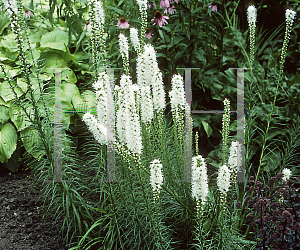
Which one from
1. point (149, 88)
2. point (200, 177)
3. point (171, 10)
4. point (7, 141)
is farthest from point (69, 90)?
point (200, 177)

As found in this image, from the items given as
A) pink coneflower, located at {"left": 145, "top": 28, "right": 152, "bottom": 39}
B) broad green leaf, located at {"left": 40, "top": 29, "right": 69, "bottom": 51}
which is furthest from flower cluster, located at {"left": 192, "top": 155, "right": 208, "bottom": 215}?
broad green leaf, located at {"left": 40, "top": 29, "right": 69, "bottom": 51}

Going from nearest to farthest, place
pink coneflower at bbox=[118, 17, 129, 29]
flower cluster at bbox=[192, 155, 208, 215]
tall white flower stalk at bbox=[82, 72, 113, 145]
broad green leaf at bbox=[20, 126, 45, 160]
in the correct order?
flower cluster at bbox=[192, 155, 208, 215]
tall white flower stalk at bbox=[82, 72, 113, 145]
broad green leaf at bbox=[20, 126, 45, 160]
pink coneflower at bbox=[118, 17, 129, 29]

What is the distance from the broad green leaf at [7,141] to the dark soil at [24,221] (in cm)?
31

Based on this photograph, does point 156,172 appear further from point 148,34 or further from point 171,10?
point 171,10

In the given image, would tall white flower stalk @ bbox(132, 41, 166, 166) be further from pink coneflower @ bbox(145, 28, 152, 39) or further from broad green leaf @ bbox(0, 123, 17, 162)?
broad green leaf @ bbox(0, 123, 17, 162)

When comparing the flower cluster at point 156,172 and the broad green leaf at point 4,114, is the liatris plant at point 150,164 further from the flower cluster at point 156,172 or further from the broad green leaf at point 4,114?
the broad green leaf at point 4,114

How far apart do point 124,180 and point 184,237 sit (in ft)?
1.95

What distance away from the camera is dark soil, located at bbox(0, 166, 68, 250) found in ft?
8.38

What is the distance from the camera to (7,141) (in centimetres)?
348

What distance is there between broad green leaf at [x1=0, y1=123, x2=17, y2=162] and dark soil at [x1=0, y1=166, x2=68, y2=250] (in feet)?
1.03

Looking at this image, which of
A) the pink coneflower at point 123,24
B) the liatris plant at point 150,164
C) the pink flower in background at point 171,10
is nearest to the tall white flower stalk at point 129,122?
the liatris plant at point 150,164

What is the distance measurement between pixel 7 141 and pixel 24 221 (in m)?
1.02

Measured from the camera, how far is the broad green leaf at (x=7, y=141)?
3457mm

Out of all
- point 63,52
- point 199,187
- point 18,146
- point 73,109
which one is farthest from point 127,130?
point 63,52
